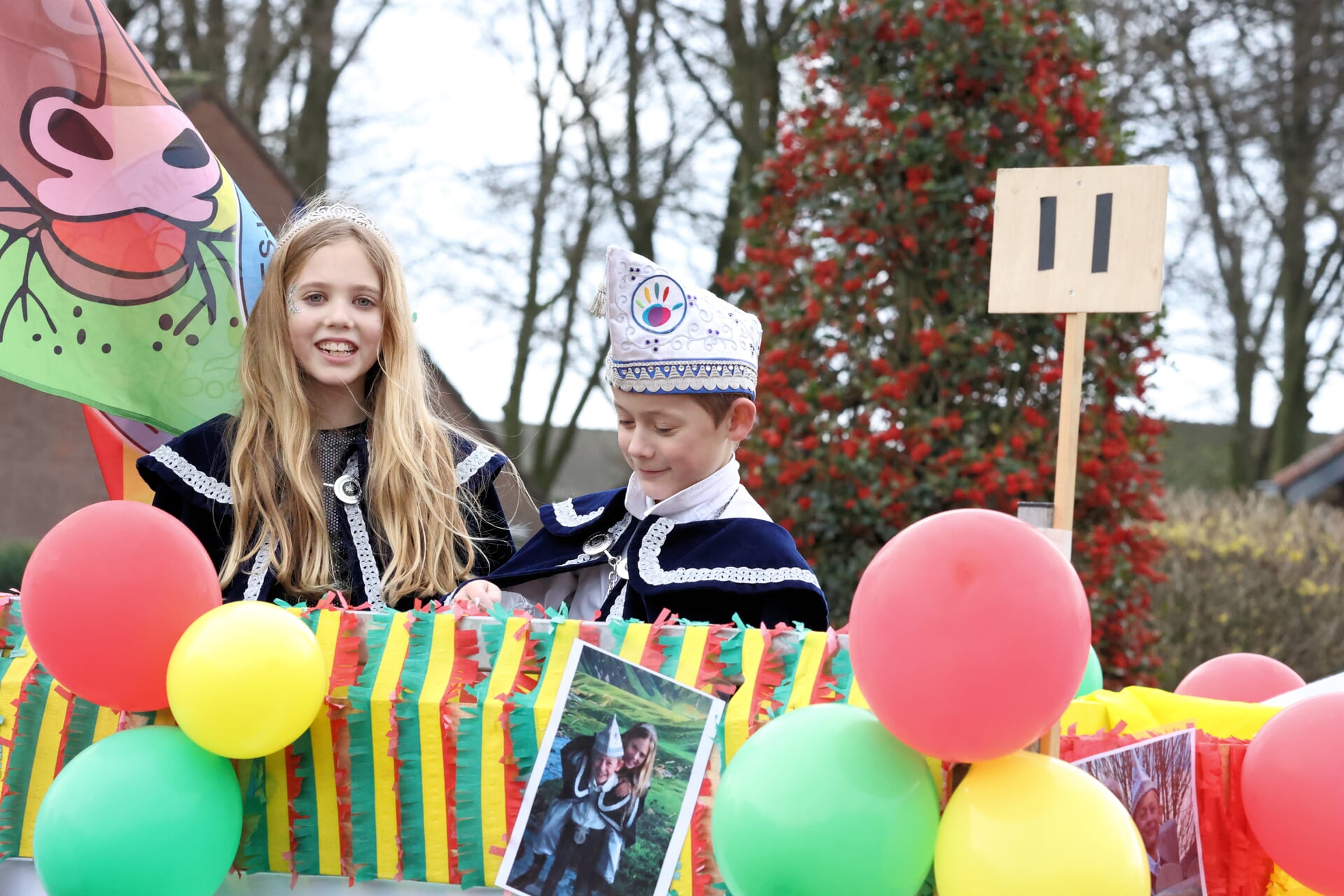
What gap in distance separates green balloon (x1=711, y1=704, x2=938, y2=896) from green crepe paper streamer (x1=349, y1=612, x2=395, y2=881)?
0.68 metres

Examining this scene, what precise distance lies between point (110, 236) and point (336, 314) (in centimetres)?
55

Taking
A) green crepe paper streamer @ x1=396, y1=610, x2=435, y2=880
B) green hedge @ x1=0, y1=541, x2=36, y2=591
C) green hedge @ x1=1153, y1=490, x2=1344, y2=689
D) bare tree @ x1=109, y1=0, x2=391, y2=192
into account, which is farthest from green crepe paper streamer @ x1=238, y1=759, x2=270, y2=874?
bare tree @ x1=109, y1=0, x2=391, y2=192

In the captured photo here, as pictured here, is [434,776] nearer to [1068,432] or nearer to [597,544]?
[597,544]

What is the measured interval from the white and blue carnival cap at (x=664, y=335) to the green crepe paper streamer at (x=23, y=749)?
3.92 ft

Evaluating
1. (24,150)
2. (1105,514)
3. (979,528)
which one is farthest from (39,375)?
(1105,514)

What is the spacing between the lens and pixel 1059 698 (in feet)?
4.84

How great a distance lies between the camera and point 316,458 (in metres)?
2.73

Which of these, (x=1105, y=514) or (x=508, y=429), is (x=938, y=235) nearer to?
(x=1105, y=514)

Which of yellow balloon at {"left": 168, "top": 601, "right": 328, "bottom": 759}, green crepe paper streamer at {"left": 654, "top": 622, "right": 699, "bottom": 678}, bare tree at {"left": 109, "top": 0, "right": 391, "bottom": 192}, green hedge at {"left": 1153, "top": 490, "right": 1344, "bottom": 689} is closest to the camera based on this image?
yellow balloon at {"left": 168, "top": 601, "right": 328, "bottom": 759}

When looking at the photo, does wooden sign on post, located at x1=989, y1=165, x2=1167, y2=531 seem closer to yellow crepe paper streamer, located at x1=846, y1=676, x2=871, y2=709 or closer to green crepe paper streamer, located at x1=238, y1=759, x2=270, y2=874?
yellow crepe paper streamer, located at x1=846, y1=676, x2=871, y2=709

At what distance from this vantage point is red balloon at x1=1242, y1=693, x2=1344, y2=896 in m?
1.62

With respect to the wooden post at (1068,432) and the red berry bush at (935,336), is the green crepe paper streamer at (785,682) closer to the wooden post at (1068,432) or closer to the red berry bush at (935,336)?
the wooden post at (1068,432)

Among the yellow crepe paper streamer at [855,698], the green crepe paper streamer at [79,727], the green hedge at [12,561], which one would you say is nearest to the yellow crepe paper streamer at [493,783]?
the yellow crepe paper streamer at [855,698]

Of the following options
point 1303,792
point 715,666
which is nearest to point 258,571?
point 715,666
